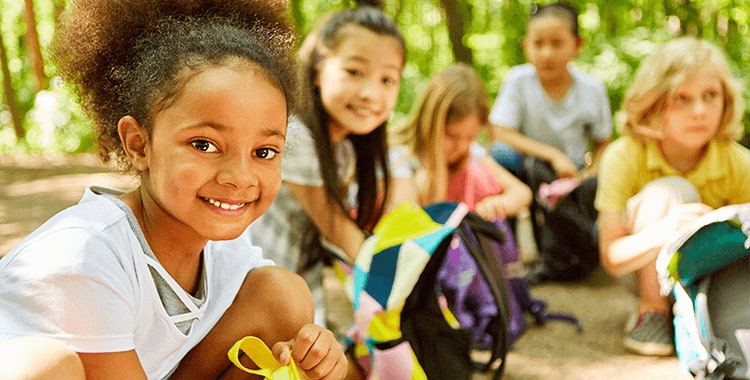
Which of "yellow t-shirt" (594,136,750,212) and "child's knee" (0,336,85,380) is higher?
"child's knee" (0,336,85,380)

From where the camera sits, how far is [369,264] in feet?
5.13

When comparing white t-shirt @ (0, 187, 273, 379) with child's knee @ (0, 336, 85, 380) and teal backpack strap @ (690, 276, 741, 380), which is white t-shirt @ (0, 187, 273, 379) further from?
teal backpack strap @ (690, 276, 741, 380)

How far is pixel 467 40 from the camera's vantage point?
204 inches

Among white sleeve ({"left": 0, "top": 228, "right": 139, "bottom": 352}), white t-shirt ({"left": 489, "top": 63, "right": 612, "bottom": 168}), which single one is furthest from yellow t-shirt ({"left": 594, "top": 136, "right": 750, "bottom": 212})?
white sleeve ({"left": 0, "top": 228, "right": 139, "bottom": 352})

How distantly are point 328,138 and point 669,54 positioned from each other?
1.04m

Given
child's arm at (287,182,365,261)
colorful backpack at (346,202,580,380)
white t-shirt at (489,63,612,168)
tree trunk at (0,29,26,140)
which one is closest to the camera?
colorful backpack at (346,202,580,380)

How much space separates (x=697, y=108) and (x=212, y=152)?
4.81 ft

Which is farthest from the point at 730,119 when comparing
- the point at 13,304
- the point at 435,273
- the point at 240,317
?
the point at 13,304

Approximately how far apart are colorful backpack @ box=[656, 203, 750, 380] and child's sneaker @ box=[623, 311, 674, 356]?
1.16 ft

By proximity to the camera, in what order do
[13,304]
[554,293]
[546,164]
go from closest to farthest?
[13,304]
[554,293]
[546,164]

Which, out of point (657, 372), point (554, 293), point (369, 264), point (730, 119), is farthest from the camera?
point (554, 293)

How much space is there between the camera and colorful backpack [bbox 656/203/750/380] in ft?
4.79

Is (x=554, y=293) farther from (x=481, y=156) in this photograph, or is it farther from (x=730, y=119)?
(x=730, y=119)

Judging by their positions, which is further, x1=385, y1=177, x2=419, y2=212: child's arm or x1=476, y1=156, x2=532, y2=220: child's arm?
x1=476, y1=156, x2=532, y2=220: child's arm
